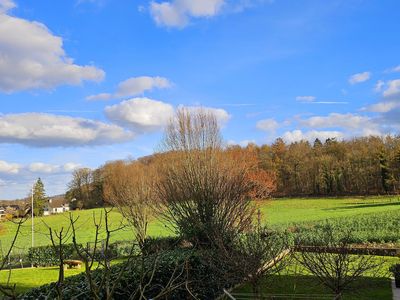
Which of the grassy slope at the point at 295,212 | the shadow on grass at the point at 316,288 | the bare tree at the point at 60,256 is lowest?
Answer: the shadow on grass at the point at 316,288

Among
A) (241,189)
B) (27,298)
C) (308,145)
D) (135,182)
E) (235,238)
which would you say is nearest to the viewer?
(27,298)

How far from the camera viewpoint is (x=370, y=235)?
25234mm

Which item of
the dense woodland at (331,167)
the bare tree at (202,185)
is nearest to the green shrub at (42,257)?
the bare tree at (202,185)

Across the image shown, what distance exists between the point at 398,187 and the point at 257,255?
182 ft

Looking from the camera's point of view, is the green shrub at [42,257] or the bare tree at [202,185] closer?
the bare tree at [202,185]

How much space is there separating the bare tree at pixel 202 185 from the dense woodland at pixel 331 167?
127 ft

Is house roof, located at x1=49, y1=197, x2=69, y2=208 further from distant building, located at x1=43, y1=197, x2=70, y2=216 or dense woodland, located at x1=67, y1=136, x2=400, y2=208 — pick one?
dense woodland, located at x1=67, y1=136, x2=400, y2=208

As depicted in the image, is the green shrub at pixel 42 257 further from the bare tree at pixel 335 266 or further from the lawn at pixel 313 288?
the bare tree at pixel 335 266

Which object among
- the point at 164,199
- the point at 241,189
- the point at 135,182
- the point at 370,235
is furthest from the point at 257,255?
the point at 135,182

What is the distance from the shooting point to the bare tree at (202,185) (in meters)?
15.7

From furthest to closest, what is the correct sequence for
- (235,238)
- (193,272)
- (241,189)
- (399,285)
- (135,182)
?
1. (135,182)
2. (241,189)
3. (235,238)
4. (399,285)
5. (193,272)

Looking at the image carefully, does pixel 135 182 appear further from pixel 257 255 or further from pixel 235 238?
pixel 257 255

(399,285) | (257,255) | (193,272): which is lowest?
(399,285)

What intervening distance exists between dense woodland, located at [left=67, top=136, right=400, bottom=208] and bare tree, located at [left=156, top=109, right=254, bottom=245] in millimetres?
38683
